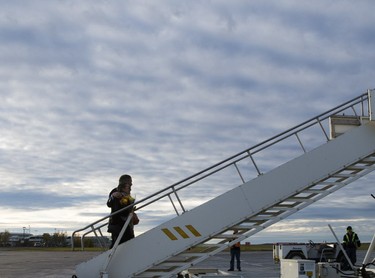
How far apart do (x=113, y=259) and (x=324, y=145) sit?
452 cm

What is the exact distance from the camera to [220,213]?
9.02m

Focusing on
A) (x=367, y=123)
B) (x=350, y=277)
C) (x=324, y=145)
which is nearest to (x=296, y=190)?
(x=324, y=145)

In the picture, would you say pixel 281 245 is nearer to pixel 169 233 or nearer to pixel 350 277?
pixel 350 277

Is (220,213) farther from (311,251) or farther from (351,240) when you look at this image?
(311,251)

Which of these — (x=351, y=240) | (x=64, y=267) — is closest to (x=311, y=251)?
(x=351, y=240)

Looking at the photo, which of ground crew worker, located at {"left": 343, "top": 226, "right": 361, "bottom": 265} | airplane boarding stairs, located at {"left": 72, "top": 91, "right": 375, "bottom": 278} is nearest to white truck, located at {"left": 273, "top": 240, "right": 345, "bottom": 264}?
ground crew worker, located at {"left": 343, "top": 226, "right": 361, "bottom": 265}

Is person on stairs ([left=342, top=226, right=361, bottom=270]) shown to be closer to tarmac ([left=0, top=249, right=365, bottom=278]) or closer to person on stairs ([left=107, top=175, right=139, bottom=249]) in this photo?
tarmac ([left=0, top=249, right=365, bottom=278])

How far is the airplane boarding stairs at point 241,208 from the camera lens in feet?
28.6

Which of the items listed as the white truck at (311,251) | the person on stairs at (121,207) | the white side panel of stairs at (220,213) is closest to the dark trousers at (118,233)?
the person on stairs at (121,207)

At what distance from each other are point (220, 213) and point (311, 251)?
14.5 metres

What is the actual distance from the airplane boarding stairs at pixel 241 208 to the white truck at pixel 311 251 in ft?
39.1

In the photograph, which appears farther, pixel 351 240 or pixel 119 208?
pixel 351 240

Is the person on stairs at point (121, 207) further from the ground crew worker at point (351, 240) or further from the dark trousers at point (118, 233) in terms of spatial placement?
the ground crew worker at point (351, 240)

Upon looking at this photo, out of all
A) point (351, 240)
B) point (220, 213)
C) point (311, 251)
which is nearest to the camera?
point (220, 213)
